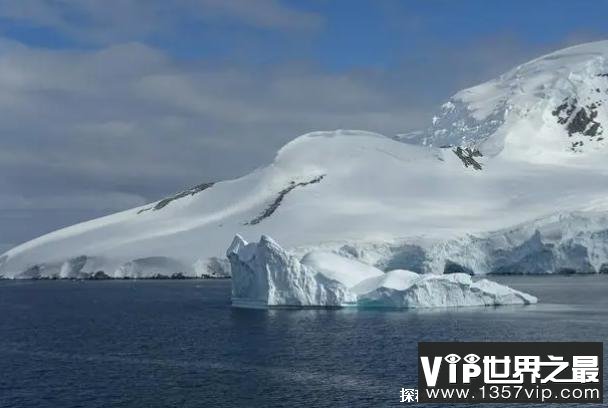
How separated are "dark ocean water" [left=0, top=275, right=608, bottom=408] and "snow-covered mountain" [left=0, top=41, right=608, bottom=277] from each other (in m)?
38.0

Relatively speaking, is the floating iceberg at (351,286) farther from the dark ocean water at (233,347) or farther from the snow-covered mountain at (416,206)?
the snow-covered mountain at (416,206)

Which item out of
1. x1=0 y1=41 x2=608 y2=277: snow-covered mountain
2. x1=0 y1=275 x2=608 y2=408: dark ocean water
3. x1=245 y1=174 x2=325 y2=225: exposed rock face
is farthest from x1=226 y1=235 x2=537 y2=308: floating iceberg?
x1=245 y1=174 x2=325 y2=225: exposed rock face

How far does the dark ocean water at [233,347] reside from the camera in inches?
1550

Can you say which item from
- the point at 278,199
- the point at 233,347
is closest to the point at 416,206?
the point at 278,199

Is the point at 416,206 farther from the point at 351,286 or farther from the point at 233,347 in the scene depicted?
the point at 233,347

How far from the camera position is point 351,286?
74.0m

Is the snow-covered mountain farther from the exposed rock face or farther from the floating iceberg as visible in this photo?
the floating iceberg

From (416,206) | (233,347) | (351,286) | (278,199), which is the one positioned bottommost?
(233,347)

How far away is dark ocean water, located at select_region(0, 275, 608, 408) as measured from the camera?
39.4m

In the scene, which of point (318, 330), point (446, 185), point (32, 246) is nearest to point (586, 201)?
point (446, 185)

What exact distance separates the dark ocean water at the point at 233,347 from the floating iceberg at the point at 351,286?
159cm

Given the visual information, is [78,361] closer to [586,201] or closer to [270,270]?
[270,270]

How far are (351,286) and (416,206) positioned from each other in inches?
3098

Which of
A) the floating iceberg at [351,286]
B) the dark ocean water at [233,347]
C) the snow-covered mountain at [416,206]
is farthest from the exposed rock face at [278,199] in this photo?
the floating iceberg at [351,286]
